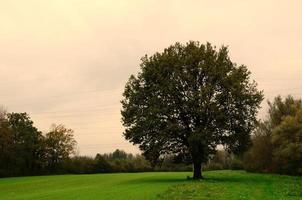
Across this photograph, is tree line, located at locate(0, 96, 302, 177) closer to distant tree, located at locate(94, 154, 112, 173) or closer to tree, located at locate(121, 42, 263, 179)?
distant tree, located at locate(94, 154, 112, 173)

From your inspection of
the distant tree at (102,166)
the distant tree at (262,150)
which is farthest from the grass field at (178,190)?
the distant tree at (102,166)

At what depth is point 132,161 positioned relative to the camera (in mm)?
141250

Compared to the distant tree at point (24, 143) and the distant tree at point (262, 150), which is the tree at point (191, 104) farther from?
the distant tree at point (24, 143)

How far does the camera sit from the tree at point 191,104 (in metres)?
58.0

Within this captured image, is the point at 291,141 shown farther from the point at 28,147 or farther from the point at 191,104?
the point at 28,147

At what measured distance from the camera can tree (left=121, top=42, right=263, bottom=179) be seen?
Answer: 58.0 metres

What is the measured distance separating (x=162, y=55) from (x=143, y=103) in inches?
254

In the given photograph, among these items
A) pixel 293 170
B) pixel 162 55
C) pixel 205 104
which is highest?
pixel 162 55

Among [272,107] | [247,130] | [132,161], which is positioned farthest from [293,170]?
[132,161]

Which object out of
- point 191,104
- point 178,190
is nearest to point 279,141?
point 191,104

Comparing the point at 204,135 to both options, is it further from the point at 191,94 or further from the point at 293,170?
the point at 293,170

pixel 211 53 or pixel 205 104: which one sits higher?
pixel 211 53

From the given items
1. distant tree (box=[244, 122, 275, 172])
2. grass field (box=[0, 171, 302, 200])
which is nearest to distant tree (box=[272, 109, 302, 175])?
distant tree (box=[244, 122, 275, 172])

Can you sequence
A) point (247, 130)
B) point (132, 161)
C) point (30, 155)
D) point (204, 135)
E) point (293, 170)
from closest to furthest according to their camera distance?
point (204, 135) < point (247, 130) < point (293, 170) < point (30, 155) < point (132, 161)
